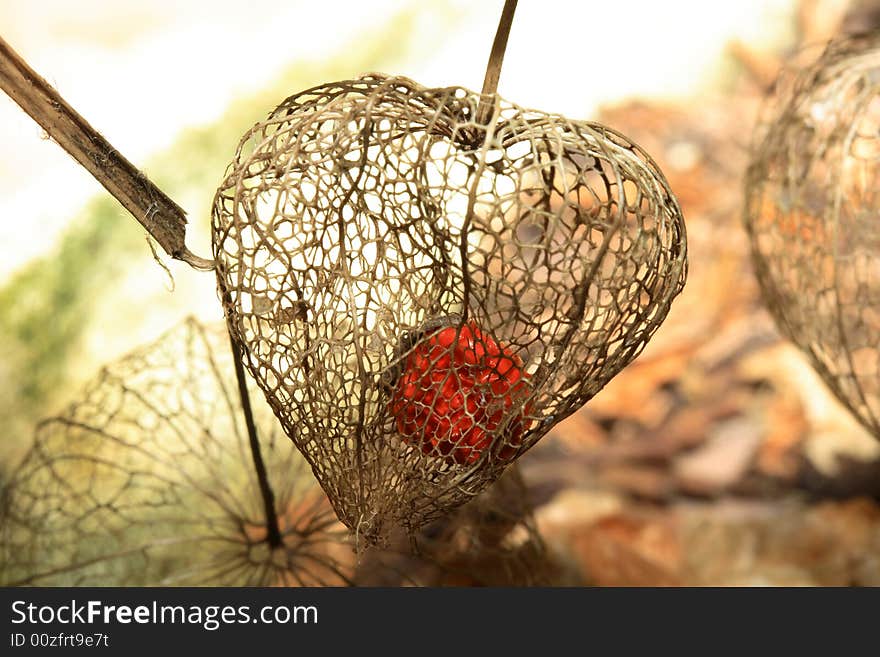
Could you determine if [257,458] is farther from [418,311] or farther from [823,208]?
[823,208]

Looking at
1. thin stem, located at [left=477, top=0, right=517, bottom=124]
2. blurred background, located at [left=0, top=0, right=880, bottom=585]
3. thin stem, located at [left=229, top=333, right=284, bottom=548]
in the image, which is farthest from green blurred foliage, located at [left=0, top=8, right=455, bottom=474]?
thin stem, located at [left=477, top=0, right=517, bottom=124]

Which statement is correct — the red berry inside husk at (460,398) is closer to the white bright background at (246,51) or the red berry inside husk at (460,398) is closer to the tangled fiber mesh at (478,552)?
the tangled fiber mesh at (478,552)

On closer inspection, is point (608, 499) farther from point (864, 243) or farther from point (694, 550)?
point (864, 243)

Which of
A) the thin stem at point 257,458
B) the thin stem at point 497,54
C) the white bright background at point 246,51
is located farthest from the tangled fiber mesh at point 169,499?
the thin stem at point 497,54

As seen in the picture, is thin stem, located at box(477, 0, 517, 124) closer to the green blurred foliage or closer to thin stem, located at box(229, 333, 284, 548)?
thin stem, located at box(229, 333, 284, 548)

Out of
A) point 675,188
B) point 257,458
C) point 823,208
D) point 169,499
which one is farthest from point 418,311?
point 675,188

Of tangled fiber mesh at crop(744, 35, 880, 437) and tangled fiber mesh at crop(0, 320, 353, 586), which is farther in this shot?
tangled fiber mesh at crop(0, 320, 353, 586)
